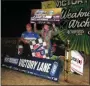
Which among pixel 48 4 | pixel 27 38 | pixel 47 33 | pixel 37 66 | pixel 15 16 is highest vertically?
pixel 48 4

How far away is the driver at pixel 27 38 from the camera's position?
6684 mm

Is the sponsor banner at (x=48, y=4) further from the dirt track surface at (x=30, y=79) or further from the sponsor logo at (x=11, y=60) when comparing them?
the dirt track surface at (x=30, y=79)

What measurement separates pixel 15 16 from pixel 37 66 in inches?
43.9

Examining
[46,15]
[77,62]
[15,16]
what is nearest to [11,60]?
[15,16]

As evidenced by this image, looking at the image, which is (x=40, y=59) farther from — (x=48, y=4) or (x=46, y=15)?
(x=48, y=4)

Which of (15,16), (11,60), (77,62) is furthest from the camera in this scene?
(11,60)

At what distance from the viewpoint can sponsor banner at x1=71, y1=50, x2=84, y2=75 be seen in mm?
6538

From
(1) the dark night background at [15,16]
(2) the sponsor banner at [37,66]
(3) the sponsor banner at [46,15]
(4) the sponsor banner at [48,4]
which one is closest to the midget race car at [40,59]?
(2) the sponsor banner at [37,66]

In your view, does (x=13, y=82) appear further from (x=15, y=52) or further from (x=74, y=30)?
(x=74, y=30)

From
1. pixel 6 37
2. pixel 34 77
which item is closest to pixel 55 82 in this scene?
pixel 34 77

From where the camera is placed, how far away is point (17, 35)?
22.1 ft

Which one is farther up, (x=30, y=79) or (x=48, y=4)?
(x=48, y=4)

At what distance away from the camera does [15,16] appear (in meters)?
6.68

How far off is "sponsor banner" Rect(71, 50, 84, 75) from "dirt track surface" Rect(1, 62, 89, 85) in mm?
99
